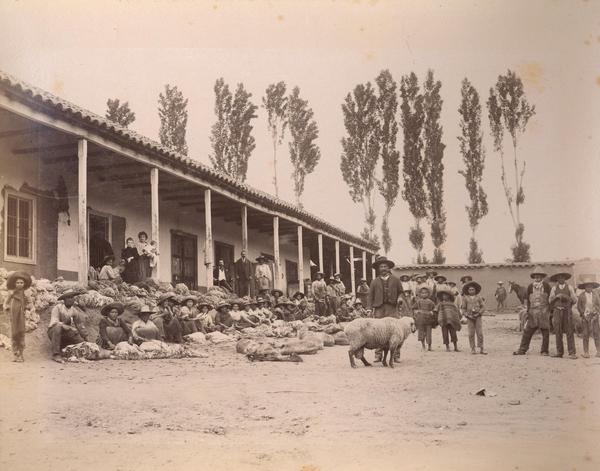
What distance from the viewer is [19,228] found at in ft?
29.9

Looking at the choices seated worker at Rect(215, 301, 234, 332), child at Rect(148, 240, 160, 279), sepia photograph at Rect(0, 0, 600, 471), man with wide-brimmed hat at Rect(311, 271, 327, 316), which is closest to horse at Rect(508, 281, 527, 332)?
sepia photograph at Rect(0, 0, 600, 471)

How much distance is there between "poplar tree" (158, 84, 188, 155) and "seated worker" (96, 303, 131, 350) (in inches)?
94.3

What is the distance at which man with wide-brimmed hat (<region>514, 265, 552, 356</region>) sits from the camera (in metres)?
7.46

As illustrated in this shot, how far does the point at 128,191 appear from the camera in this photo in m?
11.9

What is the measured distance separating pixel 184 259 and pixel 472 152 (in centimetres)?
870

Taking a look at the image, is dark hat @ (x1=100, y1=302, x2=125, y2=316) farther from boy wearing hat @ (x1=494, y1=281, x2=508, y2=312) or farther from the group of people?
boy wearing hat @ (x1=494, y1=281, x2=508, y2=312)

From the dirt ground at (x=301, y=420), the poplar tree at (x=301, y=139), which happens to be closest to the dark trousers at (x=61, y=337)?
the dirt ground at (x=301, y=420)

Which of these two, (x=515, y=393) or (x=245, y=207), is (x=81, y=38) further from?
(x=245, y=207)

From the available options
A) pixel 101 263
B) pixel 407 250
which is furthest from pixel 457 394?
pixel 101 263

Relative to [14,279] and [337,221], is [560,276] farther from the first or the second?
[14,279]

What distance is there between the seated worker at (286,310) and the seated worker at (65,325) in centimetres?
573

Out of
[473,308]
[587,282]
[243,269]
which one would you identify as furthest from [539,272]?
[243,269]

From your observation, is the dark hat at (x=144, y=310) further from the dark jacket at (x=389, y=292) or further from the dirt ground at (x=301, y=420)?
the dark jacket at (x=389, y=292)

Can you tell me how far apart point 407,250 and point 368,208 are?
32.2 inches
